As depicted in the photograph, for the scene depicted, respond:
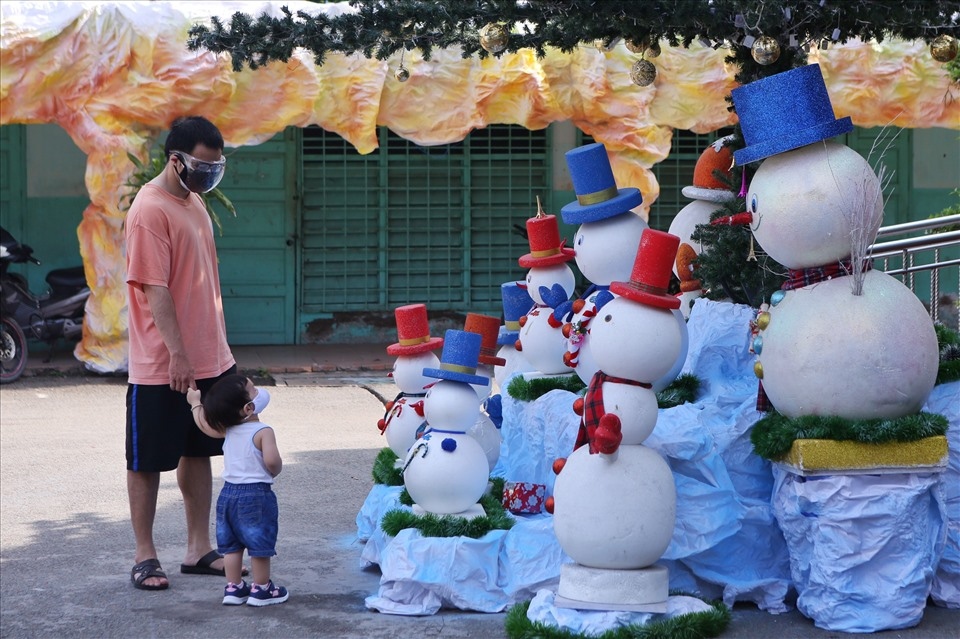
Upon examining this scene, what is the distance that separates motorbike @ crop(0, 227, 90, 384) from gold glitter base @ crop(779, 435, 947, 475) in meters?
8.15

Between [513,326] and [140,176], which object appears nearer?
[513,326]

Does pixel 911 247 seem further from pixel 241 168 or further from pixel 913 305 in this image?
pixel 241 168

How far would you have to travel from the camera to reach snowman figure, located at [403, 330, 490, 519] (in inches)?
184

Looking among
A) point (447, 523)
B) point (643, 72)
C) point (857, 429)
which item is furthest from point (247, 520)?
point (643, 72)

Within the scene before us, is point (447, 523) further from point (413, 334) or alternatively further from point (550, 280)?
point (550, 280)

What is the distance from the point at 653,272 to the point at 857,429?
877 mm

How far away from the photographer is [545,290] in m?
5.51

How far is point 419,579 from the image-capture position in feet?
14.6

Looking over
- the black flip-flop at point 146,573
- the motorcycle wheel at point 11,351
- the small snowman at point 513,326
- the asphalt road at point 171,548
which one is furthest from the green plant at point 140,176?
the black flip-flop at point 146,573

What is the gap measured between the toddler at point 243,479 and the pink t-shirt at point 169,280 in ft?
1.07

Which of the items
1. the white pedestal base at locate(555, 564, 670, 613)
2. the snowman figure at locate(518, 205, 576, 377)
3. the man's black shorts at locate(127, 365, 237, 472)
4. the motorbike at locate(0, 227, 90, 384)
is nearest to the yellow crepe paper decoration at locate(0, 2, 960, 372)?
the motorbike at locate(0, 227, 90, 384)

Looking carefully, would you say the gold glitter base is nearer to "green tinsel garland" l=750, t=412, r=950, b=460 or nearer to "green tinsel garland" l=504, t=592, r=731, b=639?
"green tinsel garland" l=750, t=412, r=950, b=460

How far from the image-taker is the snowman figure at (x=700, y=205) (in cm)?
555

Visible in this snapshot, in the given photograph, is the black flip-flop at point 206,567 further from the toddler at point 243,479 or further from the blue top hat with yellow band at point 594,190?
the blue top hat with yellow band at point 594,190
